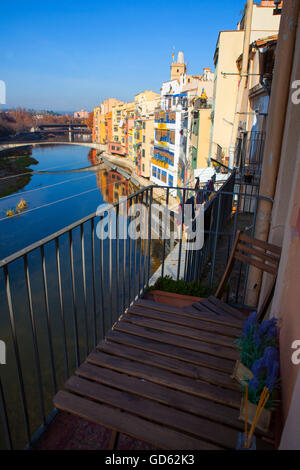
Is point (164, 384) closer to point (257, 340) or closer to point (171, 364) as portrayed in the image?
point (171, 364)

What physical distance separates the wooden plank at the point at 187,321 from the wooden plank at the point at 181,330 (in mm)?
31

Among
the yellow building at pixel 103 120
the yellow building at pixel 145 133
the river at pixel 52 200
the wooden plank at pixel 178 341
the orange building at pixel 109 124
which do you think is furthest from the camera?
the yellow building at pixel 103 120

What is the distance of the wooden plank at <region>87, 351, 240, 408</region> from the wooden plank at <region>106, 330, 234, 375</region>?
137mm

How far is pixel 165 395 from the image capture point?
158cm

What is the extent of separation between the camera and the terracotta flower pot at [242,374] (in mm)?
1521

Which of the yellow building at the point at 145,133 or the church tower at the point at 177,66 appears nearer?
the yellow building at the point at 145,133

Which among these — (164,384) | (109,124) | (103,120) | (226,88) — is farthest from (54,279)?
(103,120)

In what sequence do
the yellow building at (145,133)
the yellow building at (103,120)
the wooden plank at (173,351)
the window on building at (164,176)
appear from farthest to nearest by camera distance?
the yellow building at (103,120) → the yellow building at (145,133) → the window on building at (164,176) → the wooden plank at (173,351)

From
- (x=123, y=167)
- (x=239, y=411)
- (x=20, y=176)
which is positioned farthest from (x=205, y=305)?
(x=123, y=167)

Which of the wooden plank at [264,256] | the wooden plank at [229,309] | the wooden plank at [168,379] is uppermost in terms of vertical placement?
the wooden plank at [264,256]

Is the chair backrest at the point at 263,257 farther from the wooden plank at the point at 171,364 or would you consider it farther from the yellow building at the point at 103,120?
the yellow building at the point at 103,120

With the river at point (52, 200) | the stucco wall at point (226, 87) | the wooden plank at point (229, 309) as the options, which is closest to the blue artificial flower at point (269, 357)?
the wooden plank at point (229, 309)
